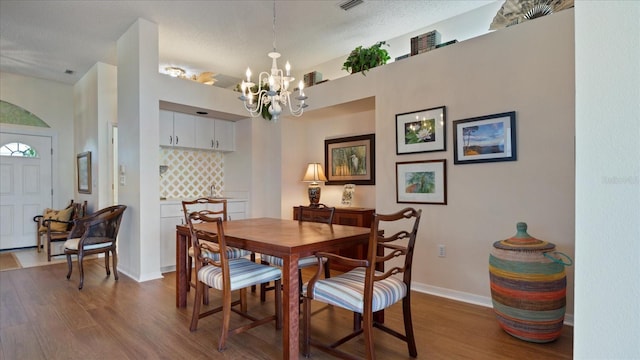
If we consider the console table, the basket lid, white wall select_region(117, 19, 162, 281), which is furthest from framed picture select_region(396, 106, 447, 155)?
white wall select_region(117, 19, 162, 281)

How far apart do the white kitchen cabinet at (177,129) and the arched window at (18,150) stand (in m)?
3.20

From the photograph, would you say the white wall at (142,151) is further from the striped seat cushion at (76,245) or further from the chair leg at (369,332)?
the chair leg at (369,332)

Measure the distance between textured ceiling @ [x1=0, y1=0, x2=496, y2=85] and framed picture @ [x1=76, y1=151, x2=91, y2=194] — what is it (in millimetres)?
1496

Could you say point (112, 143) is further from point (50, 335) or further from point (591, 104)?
point (591, 104)

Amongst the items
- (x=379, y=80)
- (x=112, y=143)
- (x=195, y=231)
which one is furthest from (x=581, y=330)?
(x=112, y=143)

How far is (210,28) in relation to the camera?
4039 mm

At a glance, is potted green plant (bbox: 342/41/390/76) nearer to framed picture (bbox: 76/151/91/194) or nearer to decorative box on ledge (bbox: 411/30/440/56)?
decorative box on ledge (bbox: 411/30/440/56)

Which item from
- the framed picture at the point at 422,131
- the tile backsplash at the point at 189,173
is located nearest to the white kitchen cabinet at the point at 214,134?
the tile backsplash at the point at 189,173

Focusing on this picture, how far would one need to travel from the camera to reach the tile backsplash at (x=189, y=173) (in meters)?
4.98

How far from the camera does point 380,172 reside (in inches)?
148

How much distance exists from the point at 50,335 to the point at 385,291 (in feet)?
8.01

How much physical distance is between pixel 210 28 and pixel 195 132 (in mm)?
1538

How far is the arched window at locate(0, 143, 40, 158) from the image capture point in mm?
5625

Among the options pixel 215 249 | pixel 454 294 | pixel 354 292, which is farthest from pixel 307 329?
pixel 454 294
